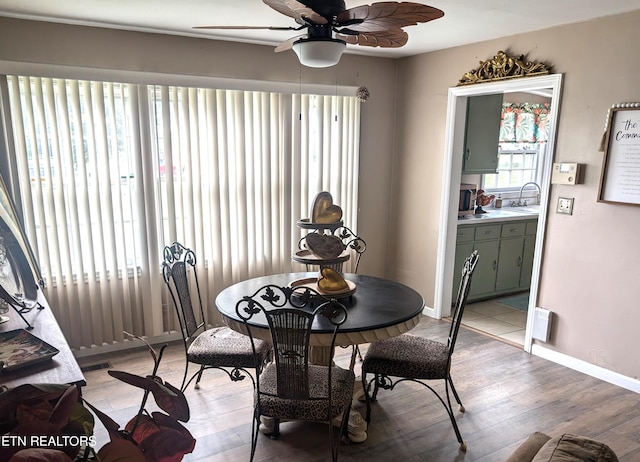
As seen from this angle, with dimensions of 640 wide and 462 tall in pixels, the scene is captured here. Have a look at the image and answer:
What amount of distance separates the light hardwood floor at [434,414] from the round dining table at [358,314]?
24 centimetres

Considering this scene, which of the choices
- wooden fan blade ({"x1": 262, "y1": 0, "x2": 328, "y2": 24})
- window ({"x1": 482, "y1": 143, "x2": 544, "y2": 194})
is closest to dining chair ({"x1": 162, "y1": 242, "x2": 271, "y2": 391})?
wooden fan blade ({"x1": 262, "y1": 0, "x2": 328, "y2": 24})

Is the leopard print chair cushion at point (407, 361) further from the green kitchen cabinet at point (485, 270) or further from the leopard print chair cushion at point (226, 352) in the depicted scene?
the green kitchen cabinet at point (485, 270)

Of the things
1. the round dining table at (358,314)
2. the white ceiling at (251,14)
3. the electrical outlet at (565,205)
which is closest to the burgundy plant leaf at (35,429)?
the round dining table at (358,314)

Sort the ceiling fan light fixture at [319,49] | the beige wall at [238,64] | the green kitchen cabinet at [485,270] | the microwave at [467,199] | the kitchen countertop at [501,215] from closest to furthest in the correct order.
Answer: the ceiling fan light fixture at [319,49]
the beige wall at [238,64]
the kitchen countertop at [501,215]
the green kitchen cabinet at [485,270]
the microwave at [467,199]

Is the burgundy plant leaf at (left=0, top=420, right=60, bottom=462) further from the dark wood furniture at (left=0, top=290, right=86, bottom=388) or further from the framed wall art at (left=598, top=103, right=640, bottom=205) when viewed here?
the framed wall art at (left=598, top=103, right=640, bottom=205)

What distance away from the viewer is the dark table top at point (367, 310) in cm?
212

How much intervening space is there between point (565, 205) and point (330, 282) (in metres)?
1.94

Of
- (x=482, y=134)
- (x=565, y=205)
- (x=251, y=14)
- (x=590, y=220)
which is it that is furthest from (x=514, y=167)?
(x=251, y=14)

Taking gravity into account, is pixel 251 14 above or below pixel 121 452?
above

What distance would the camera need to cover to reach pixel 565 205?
10.6 feet

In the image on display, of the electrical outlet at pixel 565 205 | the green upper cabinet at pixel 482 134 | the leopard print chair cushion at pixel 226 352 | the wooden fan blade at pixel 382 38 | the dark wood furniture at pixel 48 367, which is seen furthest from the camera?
the green upper cabinet at pixel 482 134

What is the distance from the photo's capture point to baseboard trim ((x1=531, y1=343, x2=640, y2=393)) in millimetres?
2988

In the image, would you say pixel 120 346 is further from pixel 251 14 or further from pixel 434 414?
pixel 251 14

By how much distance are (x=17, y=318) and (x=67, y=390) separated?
5.90 feet
